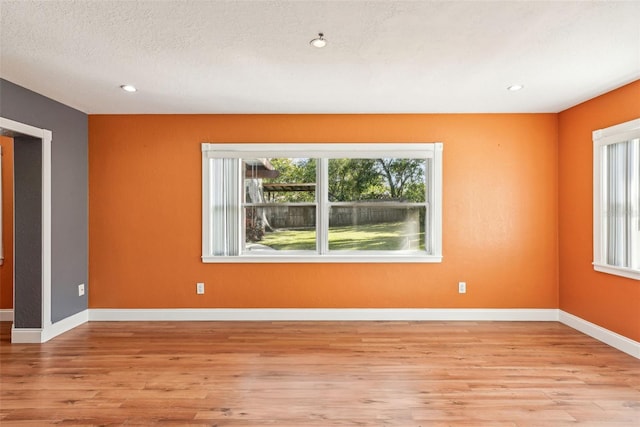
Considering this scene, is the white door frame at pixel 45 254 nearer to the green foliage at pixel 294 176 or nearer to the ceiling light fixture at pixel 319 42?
the green foliage at pixel 294 176

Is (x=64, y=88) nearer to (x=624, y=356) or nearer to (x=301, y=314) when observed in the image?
(x=301, y=314)

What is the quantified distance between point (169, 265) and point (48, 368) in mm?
1532

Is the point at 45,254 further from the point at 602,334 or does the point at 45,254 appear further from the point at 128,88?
the point at 602,334

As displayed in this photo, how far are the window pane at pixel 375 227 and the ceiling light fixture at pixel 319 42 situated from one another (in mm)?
2190

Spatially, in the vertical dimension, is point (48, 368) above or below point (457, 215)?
below

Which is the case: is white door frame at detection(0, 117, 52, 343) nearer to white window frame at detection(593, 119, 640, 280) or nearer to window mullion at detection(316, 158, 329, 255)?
window mullion at detection(316, 158, 329, 255)

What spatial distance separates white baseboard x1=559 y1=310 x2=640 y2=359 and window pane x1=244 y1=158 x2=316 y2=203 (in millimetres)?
3271

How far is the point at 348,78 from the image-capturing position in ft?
10.1

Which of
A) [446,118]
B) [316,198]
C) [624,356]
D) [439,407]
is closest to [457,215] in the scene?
[446,118]

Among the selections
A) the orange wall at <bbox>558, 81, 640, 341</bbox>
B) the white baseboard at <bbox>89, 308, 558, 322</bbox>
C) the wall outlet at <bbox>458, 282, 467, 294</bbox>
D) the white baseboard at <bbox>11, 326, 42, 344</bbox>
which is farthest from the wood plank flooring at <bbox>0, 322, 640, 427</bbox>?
the wall outlet at <bbox>458, 282, 467, 294</bbox>

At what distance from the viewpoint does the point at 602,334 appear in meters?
3.50

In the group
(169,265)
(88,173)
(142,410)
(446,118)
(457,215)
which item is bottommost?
(142,410)

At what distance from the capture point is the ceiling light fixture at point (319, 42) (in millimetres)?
2324

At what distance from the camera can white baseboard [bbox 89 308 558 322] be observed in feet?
13.7
